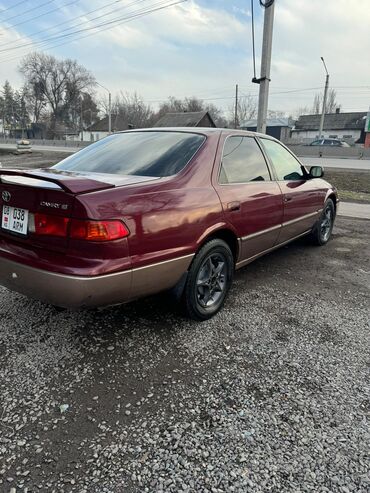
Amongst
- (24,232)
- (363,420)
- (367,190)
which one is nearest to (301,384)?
(363,420)

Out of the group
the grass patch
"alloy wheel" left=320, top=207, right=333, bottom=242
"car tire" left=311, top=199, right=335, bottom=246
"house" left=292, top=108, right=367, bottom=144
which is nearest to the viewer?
"car tire" left=311, top=199, right=335, bottom=246

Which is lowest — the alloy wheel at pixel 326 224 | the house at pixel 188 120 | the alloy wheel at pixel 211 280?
the alloy wheel at pixel 211 280

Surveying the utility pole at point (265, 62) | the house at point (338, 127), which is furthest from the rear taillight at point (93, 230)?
the house at point (338, 127)

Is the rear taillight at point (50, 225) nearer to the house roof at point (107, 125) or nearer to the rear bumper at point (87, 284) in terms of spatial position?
the rear bumper at point (87, 284)

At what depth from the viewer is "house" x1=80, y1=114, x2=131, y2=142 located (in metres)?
71.1

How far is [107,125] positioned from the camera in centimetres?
7506

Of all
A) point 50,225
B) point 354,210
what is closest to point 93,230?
point 50,225

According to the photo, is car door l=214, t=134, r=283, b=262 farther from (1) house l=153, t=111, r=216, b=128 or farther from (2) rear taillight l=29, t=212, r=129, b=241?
(1) house l=153, t=111, r=216, b=128

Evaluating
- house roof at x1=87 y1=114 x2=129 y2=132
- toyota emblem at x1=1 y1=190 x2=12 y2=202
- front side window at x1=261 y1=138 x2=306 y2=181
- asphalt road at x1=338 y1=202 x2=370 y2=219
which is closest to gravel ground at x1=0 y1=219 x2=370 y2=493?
toyota emblem at x1=1 y1=190 x2=12 y2=202

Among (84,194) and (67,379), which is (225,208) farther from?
(67,379)

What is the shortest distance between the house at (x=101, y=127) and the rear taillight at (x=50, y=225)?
236ft

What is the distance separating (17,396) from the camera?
220 cm

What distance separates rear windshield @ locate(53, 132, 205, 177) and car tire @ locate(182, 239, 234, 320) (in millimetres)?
715

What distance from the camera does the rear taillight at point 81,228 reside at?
7.13 ft
